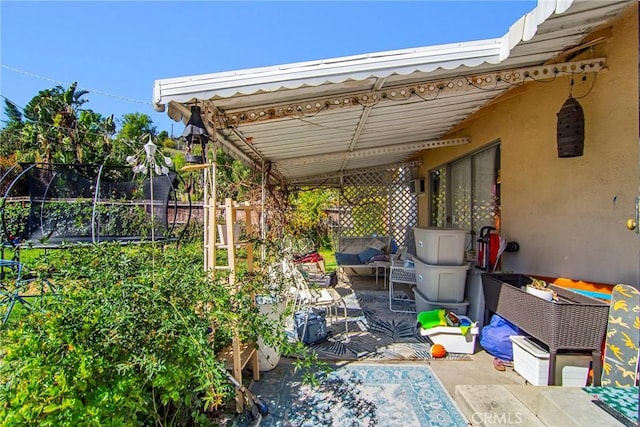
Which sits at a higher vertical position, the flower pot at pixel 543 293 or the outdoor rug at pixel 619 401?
the flower pot at pixel 543 293

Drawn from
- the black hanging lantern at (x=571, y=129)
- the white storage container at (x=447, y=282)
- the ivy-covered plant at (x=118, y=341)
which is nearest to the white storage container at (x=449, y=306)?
the white storage container at (x=447, y=282)

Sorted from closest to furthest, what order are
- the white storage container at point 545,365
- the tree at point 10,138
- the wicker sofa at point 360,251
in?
the white storage container at point 545,365 < the wicker sofa at point 360,251 < the tree at point 10,138

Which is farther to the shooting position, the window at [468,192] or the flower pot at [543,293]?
the window at [468,192]

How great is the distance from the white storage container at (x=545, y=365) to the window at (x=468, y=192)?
2000 mm

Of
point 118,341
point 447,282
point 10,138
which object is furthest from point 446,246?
point 10,138

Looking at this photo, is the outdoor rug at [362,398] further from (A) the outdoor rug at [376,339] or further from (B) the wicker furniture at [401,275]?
(B) the wicker furniture at [401,275]

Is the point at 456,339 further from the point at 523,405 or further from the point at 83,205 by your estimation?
the point at 83,205

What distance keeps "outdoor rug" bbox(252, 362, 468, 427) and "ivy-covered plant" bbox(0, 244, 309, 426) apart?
560mm

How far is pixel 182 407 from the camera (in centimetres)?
190

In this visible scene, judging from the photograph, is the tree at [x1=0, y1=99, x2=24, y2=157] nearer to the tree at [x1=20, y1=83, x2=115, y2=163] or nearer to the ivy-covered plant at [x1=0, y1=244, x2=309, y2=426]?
the tree at [x1=20, y1=83, x2=115, y2=163]

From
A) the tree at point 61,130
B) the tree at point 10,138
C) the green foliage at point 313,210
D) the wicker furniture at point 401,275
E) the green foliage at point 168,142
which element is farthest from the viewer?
the green foliage at point 168,142

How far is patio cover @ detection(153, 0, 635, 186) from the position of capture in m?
2.20

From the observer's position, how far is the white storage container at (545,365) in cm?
231

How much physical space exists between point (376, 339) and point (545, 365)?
1.61 meters
